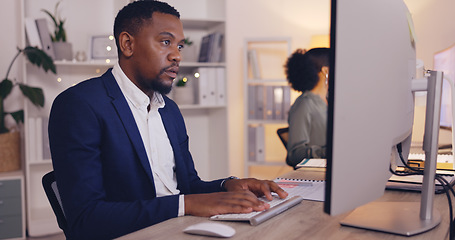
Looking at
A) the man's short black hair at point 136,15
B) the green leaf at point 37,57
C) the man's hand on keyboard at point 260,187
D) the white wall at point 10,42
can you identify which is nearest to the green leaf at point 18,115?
the white wall at point 10,42

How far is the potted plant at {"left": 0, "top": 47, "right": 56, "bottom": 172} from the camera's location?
3316 millimetres

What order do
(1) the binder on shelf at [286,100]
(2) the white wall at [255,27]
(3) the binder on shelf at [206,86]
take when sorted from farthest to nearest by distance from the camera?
(2) the white wall at [255,27] → (1) the binder on shelf at [286,100] → (3) the binder on shelf at [206,86]

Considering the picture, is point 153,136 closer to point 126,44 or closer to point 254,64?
point 126,44

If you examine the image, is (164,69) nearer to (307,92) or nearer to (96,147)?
(96,147)

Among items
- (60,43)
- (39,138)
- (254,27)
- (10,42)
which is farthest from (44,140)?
(254,27)

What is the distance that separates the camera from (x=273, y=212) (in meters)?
1.07

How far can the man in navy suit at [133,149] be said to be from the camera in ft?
3.84

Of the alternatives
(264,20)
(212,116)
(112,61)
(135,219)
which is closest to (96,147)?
(135,219)

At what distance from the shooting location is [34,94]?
3.37 metres

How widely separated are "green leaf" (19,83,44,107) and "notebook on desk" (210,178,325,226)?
249 cm

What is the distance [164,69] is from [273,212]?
0.75m

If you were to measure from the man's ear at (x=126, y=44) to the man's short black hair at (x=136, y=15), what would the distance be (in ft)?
0.06

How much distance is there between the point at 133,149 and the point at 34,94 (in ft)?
7.65

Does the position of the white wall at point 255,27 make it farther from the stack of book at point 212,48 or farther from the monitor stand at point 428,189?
the monitor stand at point 428,189
